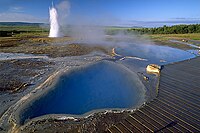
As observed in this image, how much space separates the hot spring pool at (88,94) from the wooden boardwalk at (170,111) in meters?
1.11

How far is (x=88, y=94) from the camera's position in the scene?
1109 cm

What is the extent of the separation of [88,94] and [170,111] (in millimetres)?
4771

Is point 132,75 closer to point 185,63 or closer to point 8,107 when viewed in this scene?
point 185,63

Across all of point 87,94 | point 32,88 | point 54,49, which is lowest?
point 87,94

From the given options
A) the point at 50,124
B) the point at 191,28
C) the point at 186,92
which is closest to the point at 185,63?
A: the point at 186,92

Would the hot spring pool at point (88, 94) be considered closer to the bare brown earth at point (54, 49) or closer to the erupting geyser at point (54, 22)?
the bare brown earth at point (54, 49)

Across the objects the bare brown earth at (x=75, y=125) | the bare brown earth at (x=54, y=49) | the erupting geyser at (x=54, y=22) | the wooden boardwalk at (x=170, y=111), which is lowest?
the bare brown earth at (x=75, y=125)

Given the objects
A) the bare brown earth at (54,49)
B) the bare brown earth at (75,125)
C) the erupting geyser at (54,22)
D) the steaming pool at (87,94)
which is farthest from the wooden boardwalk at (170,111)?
the erupting geyser at (54,22)

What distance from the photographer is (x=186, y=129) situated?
700 centimetres

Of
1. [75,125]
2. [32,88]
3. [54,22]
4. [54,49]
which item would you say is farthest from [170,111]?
[54,22]

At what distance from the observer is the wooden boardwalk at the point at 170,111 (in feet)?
23.1

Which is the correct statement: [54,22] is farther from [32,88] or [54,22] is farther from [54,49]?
[32,88]

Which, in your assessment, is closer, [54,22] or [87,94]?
[87,94]

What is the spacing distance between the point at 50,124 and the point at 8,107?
276 cm
